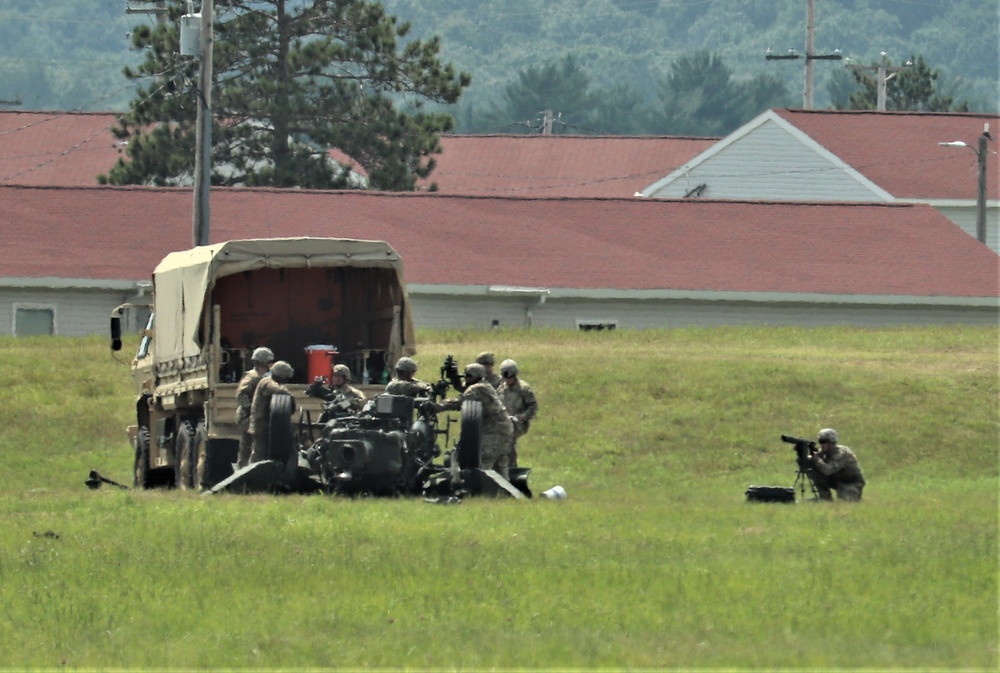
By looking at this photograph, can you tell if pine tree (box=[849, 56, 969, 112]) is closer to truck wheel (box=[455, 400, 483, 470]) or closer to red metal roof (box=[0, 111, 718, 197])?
red metal roof (box=[0, 111, 718, 197])

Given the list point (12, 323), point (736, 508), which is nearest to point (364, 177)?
point (12, 323)

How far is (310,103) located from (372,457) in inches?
1604

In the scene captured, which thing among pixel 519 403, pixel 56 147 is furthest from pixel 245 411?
pixel 56 147

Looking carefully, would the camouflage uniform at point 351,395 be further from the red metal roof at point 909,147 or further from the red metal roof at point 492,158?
the red metal roof at point 492,158

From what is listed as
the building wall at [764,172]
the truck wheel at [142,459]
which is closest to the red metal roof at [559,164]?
the building wall at [764,172]

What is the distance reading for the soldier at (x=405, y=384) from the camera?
21.6m

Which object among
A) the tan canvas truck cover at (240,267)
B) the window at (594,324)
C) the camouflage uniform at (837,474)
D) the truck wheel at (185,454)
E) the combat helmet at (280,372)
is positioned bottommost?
the window at (594,324)

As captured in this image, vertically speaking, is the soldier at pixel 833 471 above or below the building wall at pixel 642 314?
above

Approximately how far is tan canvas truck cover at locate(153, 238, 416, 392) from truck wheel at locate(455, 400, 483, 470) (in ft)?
8.94

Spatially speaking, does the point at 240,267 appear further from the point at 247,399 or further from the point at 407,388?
the point at 407,388

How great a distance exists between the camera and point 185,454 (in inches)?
919

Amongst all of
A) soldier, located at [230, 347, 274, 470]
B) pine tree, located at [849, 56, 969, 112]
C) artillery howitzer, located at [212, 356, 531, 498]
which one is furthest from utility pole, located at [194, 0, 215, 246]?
pine tree, located at [849, 56, 969, 112]

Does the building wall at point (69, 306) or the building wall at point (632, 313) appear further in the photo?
the building wall at point (632, 313)

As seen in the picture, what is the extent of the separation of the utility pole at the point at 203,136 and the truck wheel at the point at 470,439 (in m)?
14.7
